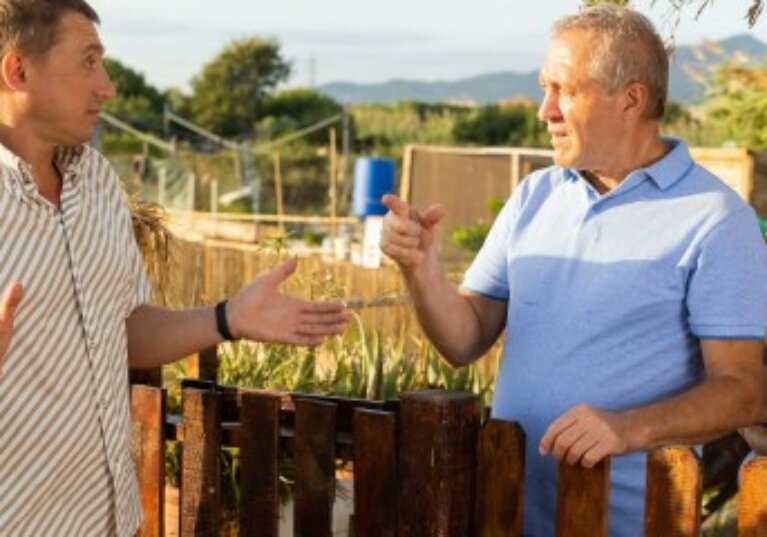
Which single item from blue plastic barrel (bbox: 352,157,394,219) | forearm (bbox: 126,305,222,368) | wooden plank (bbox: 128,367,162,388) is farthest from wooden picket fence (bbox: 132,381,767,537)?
blue plastic barrel (bbox: 352,157,394,219)

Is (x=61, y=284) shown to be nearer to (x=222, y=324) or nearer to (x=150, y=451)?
(x=222, y=324)

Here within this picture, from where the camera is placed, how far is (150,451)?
3352 millimetres

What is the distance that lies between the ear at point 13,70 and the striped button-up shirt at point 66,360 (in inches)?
4.9

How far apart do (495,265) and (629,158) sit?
36 centimetres

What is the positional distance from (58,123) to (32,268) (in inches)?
10.2

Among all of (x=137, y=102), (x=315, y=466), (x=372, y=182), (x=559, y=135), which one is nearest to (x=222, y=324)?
(x=315, y=466)

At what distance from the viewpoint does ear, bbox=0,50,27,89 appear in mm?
2693

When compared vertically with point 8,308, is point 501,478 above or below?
below

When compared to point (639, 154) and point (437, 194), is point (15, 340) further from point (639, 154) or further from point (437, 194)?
point (437, 194)

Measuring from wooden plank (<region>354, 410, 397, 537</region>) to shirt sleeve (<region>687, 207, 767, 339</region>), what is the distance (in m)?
0.58

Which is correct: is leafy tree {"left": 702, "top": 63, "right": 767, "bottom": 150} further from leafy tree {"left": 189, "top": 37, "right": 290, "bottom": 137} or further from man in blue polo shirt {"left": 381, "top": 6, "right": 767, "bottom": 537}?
leafy tree {"left": 189, "top": 37, "right": 290, "bottom": 137}

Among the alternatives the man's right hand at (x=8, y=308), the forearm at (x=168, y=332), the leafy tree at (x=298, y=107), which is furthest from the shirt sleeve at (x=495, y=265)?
the leafy tree at (x=298, y=107)

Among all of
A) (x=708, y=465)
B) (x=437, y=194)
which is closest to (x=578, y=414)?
(x=708, y=465)

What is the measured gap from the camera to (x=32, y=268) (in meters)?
2.64
